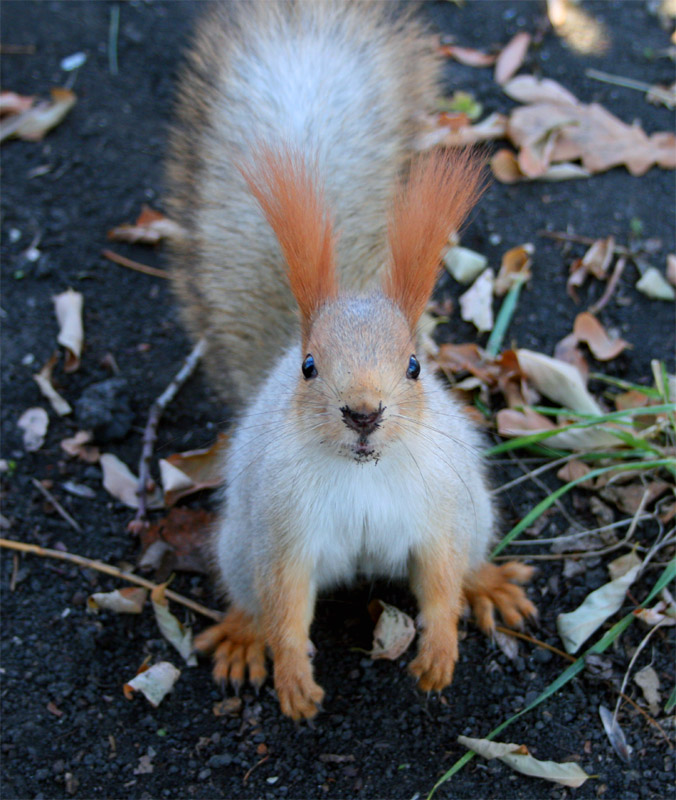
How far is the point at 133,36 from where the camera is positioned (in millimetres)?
3293

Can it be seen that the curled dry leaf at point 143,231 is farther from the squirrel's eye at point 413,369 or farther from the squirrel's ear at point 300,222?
the squirrel's eye at point 413,369

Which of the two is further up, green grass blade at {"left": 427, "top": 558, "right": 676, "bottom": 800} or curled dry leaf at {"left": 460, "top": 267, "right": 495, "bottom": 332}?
curled dry leaf at {"left": 460, "top": 267, "right": 495, "bottom": 332}

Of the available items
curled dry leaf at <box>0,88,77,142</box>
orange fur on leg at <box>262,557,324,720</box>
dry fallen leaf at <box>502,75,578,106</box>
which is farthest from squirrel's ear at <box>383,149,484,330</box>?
curled dry leaf at <box>0,88,77,142</box>

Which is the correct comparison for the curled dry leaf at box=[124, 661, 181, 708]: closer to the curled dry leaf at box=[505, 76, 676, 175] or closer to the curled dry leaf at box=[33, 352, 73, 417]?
the curled dry leaf at box=[33, 352, 73, 417]

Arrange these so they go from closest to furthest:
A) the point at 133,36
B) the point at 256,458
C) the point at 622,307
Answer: the point at 256,458 → the point at 622,307 → the point at 133,36

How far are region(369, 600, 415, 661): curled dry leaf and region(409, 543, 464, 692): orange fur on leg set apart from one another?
0.38ft

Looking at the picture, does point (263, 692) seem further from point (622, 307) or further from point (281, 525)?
point (622, 307)

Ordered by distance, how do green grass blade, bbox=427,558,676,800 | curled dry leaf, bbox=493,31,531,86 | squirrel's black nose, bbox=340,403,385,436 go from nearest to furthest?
squirrel's black nose, bbox=340,403,385,436 < green grass blade, bbox=427,558,676,800 < curled dry leaf, bbox=493,31,531,86

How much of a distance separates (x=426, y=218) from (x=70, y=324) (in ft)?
4.51

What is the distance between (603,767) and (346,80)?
5.51 feet

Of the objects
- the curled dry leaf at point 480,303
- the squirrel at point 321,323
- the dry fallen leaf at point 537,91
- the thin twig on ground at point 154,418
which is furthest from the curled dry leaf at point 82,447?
the dry fallen leaf at point 537,91

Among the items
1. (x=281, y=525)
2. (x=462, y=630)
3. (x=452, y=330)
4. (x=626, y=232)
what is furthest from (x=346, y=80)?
(x=462, y=630)

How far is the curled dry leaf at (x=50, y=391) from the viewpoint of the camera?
237 cm

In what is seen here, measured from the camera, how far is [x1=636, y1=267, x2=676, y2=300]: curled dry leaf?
8.14 ft
